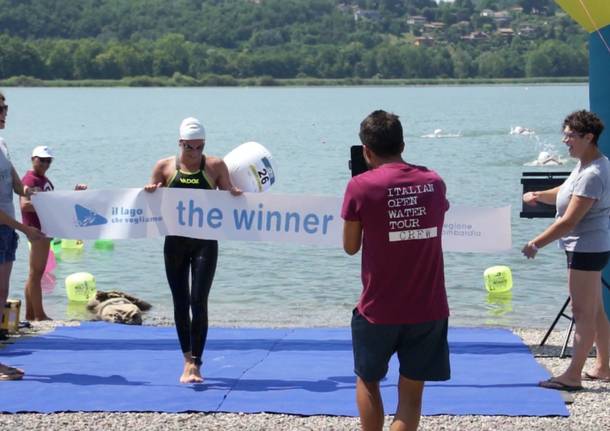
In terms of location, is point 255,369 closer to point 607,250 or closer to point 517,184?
point 607,250

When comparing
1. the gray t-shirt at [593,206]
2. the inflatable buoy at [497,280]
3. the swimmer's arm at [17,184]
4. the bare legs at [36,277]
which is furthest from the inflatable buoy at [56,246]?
the gray t-shirt at [593,206]

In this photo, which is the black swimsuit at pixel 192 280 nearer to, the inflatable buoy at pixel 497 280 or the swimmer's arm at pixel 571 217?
the swimmer's arm at pixel 571 217

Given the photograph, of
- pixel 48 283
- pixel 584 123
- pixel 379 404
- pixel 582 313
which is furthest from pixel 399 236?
pixel 48 283

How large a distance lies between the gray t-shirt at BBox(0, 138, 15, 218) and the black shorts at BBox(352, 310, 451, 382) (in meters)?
3.44

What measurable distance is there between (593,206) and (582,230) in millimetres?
179

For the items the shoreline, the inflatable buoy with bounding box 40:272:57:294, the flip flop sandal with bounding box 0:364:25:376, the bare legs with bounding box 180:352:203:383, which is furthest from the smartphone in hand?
the shoreline

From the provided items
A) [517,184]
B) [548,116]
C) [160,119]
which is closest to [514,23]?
[548,116]

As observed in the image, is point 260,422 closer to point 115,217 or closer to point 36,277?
point 115,217

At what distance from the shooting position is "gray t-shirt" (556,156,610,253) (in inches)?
279

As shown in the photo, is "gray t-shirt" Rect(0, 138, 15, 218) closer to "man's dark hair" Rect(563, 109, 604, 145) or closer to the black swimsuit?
the black swimsuit

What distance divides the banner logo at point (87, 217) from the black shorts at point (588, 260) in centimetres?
364

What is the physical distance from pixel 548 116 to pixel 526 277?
65.3 m

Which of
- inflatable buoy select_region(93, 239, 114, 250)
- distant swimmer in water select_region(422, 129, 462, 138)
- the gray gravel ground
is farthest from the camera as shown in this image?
distant swimmer in water select_region(422, 129, 462, 138)

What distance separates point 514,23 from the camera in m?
170
